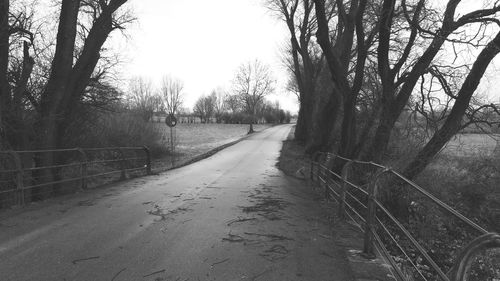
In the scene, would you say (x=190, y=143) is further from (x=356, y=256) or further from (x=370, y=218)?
(x=370, y=218)

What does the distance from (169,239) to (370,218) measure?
2.95 meters

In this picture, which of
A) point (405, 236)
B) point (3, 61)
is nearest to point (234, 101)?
point (3, 61)

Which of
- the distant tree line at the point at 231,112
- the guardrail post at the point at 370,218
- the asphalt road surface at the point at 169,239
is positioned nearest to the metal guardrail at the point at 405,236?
the guardrail post at the point at 370,218

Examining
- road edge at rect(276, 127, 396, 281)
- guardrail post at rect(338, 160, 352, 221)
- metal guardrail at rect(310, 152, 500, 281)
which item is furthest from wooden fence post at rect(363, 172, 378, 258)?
guardrail post at rect(338, 160, 352, 221)

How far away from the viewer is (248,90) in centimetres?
6850

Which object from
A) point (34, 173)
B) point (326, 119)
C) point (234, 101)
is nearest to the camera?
point (34, 173)

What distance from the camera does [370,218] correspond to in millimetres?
5312

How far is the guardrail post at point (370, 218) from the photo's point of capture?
510cm

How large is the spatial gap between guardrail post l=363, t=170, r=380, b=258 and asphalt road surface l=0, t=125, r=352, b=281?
15.0 inches

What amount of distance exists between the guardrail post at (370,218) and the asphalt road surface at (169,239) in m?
0.38

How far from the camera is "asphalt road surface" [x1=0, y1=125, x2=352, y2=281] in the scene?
15.6ft

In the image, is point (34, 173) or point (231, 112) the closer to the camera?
point (34, 173)

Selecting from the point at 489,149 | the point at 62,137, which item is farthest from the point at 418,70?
the point at 62,137

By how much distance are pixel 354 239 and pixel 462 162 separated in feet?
34.8
